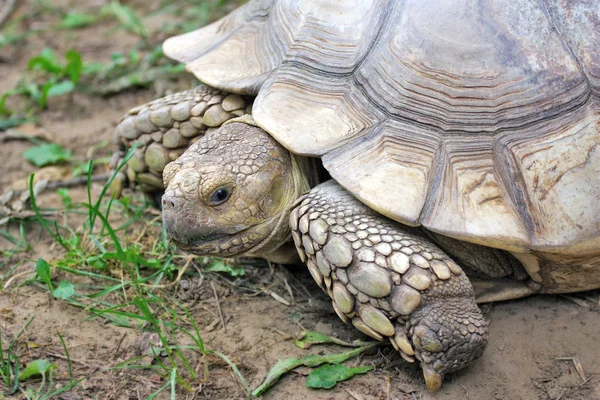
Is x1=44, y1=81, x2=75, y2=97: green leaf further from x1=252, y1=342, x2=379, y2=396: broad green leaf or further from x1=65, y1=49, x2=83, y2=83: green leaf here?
x1=252, y1=342, x2=379, y2=396: broad green leaf

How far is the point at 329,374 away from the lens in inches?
103

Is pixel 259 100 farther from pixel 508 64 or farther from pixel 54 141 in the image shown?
pixel 54 141

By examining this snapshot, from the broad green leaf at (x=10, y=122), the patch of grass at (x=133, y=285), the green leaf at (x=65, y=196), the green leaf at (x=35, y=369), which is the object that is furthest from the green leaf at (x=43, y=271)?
the broad green leaf at (x=10, y=122)

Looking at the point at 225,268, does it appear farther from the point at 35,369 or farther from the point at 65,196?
the point at 65,196

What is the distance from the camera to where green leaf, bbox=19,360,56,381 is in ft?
8.29

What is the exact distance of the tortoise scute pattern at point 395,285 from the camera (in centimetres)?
247

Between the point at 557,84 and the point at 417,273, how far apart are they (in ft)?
3.16

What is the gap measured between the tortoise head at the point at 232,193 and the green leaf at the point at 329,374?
61 cm

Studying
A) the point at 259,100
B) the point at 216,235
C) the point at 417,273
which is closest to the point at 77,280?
the point at 216,235

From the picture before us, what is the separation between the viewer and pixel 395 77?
8.82 ft

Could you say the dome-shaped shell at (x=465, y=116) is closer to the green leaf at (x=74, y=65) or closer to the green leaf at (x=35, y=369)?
the green leaf at (x=35, y=369)

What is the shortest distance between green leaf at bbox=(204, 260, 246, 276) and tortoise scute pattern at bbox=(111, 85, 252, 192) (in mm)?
631

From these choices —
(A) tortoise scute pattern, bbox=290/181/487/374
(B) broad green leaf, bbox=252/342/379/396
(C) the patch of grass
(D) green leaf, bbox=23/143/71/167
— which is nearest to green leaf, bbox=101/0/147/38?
(D) green leaf, bbox=23/143/71/167

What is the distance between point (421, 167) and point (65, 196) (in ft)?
7.15
